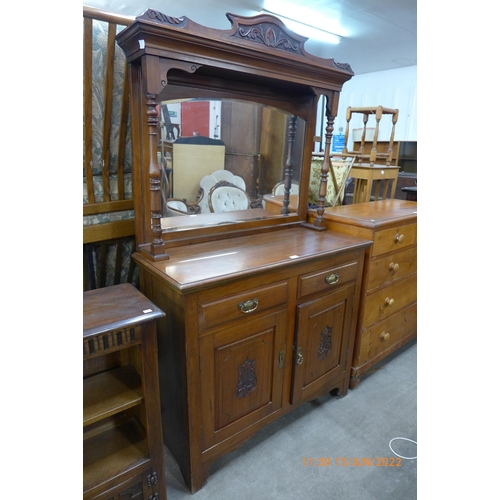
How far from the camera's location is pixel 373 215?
1.92 m

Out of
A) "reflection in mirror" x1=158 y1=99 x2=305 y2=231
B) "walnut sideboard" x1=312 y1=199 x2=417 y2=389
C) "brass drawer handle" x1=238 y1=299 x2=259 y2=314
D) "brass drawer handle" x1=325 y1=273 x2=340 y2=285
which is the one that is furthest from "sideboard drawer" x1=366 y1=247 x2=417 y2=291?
"brass drawer handle" x1=238 y1=299 x2=259 y2=314

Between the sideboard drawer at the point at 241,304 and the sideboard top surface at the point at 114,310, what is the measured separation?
0.17 metres

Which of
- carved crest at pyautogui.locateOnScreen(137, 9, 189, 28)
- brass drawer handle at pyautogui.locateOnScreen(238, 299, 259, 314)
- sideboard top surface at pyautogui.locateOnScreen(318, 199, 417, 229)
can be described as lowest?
brass drawer handle at pyautogui.locateOnScreen(238, 299, 259, 314)

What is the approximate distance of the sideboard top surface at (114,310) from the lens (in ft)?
3.24

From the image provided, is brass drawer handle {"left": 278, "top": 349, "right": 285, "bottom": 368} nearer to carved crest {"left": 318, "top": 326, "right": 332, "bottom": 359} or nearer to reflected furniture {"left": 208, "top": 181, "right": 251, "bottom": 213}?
carved crest {"left": 318, "top": 326, "right": 332, "bottom": 359}

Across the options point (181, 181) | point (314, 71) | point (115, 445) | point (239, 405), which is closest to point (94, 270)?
point (181, 181)

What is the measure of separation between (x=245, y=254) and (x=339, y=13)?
12.0ft

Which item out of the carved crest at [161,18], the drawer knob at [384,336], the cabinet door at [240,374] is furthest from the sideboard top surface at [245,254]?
the carved crest at [161,18]

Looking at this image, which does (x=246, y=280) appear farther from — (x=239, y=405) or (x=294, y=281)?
(x=239, y=405)

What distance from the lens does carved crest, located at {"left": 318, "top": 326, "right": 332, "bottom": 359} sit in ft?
5.42

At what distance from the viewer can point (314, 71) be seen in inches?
61.4

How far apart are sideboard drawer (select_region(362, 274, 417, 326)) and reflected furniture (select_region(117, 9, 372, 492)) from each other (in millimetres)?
146

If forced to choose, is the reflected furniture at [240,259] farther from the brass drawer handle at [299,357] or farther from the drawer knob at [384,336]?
the drawer knob at [384,336]
